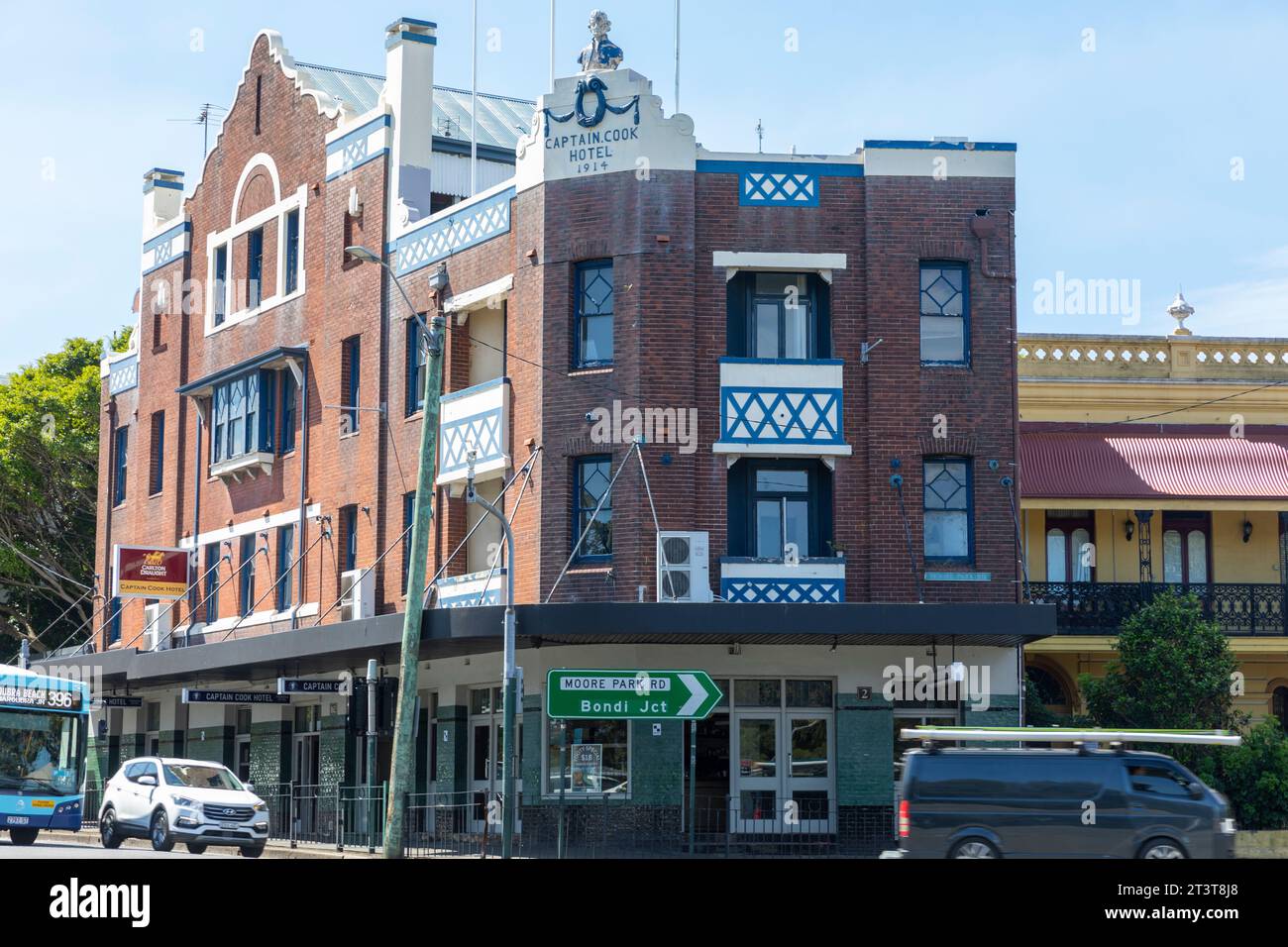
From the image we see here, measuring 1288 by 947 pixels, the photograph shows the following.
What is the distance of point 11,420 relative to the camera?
182ft

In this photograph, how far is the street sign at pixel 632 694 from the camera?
26.6 metres

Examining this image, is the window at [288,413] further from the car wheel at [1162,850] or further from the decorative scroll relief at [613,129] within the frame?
the car wheel at [1162,850]

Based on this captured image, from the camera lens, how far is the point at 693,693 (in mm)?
26703

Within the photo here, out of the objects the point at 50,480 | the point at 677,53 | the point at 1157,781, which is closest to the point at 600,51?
the point at 677,53

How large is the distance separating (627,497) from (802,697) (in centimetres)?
481

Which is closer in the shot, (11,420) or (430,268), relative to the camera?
(430,268)

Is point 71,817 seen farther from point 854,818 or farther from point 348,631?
point 854,818

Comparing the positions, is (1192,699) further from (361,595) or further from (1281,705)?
(361,595)

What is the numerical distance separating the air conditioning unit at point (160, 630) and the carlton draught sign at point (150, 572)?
1156 millimetres

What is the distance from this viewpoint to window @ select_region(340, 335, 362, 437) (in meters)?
40.9

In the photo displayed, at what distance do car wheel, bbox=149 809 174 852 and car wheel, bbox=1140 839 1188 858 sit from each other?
664 inches

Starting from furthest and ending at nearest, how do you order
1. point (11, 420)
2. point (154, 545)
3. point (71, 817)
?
point (11, 420)
point (154, 545)
point (71, 817)

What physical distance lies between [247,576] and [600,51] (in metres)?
16.4

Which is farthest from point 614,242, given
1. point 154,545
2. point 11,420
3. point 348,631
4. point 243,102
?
point 11,420
